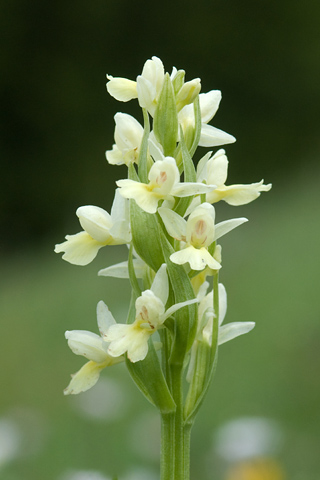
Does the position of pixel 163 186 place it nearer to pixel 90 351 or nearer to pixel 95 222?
pixel 95 222

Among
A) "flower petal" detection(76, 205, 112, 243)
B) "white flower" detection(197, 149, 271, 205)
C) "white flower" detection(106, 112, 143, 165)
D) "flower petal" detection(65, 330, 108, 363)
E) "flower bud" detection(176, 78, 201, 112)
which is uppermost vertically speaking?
"flower bud" detection(176, 78, 201, 112)

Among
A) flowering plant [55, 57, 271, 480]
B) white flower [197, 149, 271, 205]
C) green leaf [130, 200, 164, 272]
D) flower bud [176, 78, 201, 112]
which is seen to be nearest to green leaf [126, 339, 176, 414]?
flowering plant [55, 57, 271, 480]

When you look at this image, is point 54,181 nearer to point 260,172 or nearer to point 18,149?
point 18,149

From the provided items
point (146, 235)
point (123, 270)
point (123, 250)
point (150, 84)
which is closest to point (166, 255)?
point (146, 235)

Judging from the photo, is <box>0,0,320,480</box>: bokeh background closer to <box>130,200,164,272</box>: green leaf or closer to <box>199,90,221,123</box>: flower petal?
<box>130,200,164,272</box>: green leaf

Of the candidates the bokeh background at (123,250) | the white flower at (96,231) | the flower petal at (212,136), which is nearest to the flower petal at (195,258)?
the white flower at (96,231)

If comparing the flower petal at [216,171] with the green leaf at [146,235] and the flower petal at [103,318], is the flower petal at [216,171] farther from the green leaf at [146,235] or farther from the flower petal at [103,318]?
the flower petal at [103,318]

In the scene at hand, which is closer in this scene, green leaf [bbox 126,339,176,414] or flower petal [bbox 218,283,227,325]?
green leaf [bbox 126,339,176,414]
